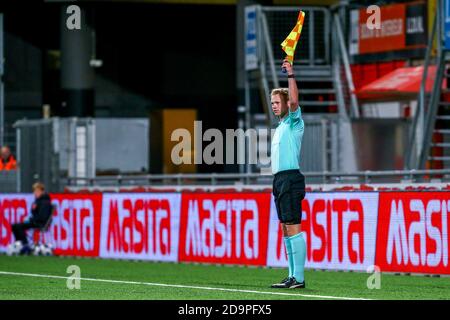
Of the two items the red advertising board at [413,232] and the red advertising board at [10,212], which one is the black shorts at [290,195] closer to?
the red advertising board at [413,232]

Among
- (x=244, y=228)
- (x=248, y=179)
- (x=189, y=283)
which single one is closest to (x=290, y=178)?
(x=189, y=283)

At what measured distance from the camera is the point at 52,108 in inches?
1634

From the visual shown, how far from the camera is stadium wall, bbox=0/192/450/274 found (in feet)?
62.3

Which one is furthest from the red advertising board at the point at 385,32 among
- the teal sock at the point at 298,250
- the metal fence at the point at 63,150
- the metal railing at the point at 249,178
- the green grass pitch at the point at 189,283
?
the teal sock at the point at 298,250

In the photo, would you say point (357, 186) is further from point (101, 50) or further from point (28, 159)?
point (101, 50)

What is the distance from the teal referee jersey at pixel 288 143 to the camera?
590 inches

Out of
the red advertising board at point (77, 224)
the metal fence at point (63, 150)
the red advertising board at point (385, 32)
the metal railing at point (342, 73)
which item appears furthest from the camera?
the metal railing at point (342, 73)

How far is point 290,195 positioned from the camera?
15000 millimetres

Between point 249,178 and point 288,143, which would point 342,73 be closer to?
point 249,178

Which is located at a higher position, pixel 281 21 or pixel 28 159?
pixel 281 21

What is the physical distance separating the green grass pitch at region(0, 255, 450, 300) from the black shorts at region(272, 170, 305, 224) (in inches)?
29.7

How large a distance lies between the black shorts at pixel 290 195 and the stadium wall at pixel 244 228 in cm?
402
